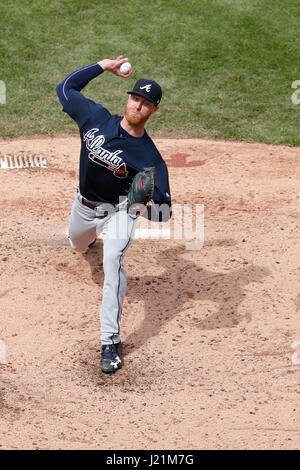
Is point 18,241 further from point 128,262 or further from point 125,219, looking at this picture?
point 125,219

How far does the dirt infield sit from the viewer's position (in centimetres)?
594

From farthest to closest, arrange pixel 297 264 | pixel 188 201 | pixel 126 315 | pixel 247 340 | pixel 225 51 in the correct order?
1. pixel 225 51
2. pixel 188 201
3. pixel 297 264
4. pixel 126 315
5. pixel 247 340

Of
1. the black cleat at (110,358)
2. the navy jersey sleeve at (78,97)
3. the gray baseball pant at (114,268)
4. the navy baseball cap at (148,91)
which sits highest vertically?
the navy baseball cap at (148,91)

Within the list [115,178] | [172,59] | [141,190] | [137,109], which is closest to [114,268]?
[141,190]

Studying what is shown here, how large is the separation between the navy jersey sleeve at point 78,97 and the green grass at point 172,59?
4.02 m

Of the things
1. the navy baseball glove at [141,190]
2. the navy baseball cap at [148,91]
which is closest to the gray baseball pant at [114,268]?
the navy baseball glove at [141,190]

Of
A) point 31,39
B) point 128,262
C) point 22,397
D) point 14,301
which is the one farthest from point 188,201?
point 31,39

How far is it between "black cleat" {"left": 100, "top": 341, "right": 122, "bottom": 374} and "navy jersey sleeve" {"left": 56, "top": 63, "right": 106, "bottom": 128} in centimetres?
204

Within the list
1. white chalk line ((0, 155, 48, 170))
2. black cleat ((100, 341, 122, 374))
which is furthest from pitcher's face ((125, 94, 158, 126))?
white chalk line ((0, 155, 48, 170))

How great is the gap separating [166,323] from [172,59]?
6.84 meters

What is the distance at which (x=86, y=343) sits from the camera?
701cm

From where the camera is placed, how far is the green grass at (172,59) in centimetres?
1167

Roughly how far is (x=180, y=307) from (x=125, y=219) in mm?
1083

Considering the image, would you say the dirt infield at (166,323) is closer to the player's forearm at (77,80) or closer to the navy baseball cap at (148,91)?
the player's forearm at (77,80)
